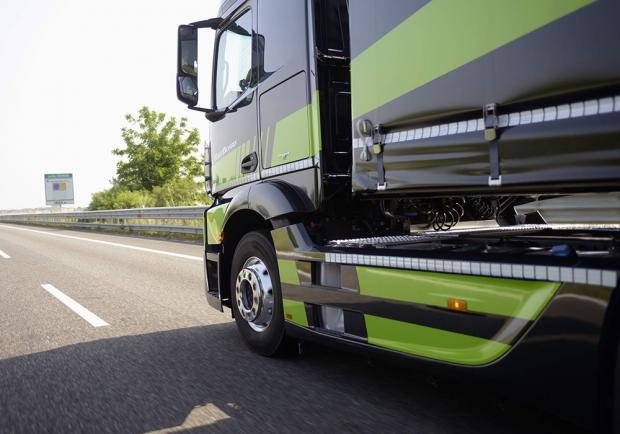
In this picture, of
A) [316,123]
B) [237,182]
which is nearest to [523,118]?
[316,123]

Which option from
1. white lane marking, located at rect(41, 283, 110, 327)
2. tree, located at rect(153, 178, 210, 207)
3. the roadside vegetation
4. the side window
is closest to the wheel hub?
the side window

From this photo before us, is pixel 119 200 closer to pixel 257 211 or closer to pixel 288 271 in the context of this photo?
pixel 257 211

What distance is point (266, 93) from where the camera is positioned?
3576 mm

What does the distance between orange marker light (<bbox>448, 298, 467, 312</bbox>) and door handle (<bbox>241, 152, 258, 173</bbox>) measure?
6.39 ft

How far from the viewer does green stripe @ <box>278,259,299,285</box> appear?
3.17 metres

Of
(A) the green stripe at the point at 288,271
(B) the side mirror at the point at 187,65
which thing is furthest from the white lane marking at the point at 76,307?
(A) the green stripe at the point at 288,271

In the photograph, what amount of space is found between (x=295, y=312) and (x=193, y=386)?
27.9 inches

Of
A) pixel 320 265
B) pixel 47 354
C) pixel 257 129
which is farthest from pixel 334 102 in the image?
pixel 47 354

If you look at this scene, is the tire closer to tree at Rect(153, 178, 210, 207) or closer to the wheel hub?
the wheel hub

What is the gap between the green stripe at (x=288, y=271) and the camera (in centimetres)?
317

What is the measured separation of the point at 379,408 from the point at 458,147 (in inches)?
52.1

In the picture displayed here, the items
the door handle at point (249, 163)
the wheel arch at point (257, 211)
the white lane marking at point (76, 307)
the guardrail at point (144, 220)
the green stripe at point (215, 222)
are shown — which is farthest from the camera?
the guardrail at point (144, 220)

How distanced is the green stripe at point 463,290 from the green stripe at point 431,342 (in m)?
0.12

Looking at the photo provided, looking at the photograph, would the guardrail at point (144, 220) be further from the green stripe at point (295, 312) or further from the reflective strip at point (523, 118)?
the reflective strip at point (523, 118)
